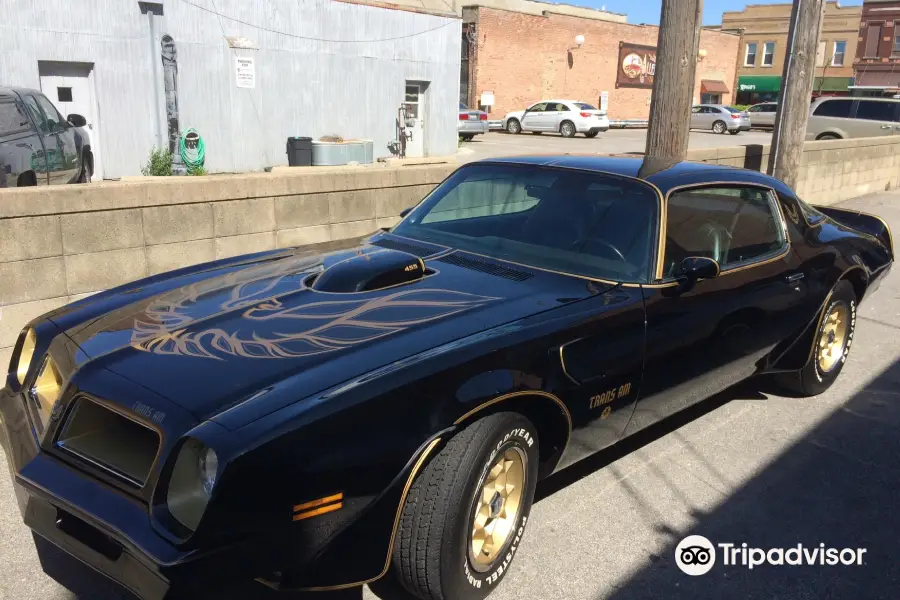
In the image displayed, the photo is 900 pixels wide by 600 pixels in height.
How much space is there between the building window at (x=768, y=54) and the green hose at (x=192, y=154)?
4679cm

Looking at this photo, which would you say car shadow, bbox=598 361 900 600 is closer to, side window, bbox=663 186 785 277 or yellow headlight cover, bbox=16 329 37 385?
side window, bbox=663 186 785 277

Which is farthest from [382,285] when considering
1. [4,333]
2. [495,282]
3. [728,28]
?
[728,28]

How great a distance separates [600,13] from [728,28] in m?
11.7

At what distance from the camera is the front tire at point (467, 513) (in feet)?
8.56

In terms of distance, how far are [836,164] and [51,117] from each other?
12152 millimetres

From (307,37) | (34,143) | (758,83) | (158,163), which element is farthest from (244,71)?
(758,83)

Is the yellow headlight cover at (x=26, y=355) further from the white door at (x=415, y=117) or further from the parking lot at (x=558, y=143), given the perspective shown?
the parking lot at (x=558, y=143)

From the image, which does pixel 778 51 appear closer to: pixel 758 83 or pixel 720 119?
pixel 758 83

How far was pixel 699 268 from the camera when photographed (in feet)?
12.0

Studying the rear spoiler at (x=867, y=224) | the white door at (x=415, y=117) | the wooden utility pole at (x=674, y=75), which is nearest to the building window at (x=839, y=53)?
the white door at (x=415, y=117)

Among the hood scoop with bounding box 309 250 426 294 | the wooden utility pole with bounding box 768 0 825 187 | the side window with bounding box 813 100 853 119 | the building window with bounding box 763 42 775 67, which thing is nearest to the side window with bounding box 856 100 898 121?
the side window with bounding box 813 100 853 119

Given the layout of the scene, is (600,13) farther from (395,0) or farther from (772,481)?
(772,481)

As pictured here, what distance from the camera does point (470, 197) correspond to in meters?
4.43

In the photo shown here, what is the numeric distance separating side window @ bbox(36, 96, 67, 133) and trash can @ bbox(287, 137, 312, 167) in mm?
6993
